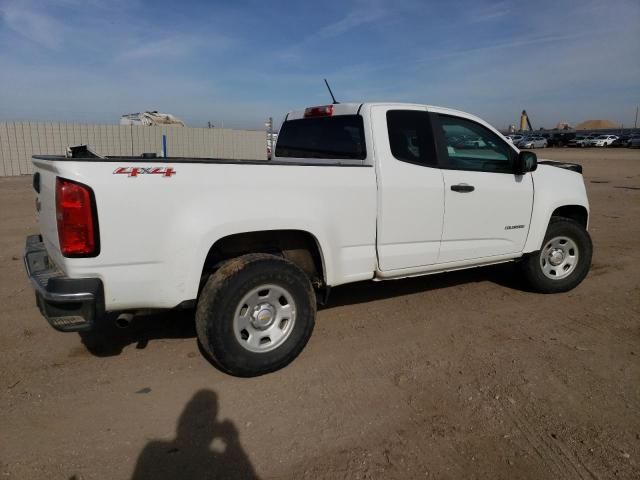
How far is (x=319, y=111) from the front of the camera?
4.57m

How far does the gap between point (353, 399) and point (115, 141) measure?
20.1m

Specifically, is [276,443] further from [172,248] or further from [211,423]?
[172,248]

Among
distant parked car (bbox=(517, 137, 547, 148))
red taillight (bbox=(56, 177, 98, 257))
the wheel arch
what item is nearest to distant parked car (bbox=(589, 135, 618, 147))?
distant parked car (bbox=(517, 137, 547, 148))

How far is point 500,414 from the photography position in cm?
298

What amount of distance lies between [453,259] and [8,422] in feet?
11.5

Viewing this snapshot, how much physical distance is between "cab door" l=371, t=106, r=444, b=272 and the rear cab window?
0.74 ft

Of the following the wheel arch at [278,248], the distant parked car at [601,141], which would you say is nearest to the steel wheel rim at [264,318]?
the wheel arch at [278,248]

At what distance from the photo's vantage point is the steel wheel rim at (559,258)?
511 centimetres

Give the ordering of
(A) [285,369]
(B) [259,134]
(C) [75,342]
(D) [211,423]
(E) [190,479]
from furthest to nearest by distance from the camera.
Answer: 1. (B) [259,134]
2. (C) [75,342]
3. (A) [285,369]
4. (D) [211,423]
5. (E) [190,479]

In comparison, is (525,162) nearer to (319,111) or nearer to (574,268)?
(574,268)

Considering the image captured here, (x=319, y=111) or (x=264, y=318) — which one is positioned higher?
(x=319, y=111)

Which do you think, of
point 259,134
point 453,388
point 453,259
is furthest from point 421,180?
point 259,134

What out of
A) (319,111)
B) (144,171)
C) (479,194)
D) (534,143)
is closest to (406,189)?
(479,194)

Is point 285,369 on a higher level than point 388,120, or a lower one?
lower
